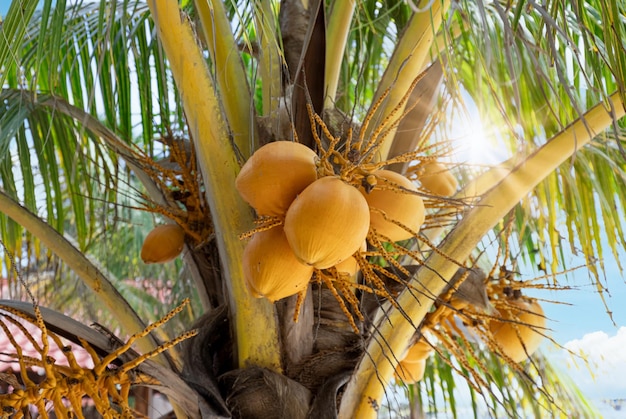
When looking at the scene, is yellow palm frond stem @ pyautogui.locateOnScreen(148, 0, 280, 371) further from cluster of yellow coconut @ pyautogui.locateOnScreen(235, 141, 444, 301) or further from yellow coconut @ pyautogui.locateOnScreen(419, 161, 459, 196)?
yellow coconut @ pyautogui.locateOnScreen(419, 161, 459, 196)

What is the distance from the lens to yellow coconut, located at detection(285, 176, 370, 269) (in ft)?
2.54

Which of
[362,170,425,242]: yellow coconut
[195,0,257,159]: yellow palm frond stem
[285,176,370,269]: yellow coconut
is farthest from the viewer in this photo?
[195,0,257,159]: yellow palm frond stem

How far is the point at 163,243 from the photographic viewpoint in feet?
4.12

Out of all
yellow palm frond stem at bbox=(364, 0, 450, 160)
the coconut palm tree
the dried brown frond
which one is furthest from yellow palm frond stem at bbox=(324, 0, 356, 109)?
the dried brown frond

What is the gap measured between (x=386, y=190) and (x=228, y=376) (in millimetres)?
452

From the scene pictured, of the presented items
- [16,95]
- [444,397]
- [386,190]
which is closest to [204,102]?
[386,190]

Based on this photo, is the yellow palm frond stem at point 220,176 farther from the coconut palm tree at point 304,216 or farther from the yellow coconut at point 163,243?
the yellow coconut at point 163,243

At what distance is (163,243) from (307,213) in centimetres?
55

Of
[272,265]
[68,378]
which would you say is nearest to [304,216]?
[272,265]

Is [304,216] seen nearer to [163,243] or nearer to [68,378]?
[68,378]

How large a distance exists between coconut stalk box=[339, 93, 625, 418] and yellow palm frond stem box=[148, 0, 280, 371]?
154 millimetres

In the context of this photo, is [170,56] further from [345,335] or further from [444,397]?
[444,397]

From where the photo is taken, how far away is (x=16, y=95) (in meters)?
1.65

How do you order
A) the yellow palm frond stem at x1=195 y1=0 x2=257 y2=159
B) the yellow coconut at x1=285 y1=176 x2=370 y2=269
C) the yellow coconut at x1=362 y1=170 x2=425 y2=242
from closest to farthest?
the yellow coconut at x1=285 y1=176 x2=370 y2=269 < the yellow coconut at x1=362 y1=170 x2=425 y2=242 < the yellow palm frond stem at x1=195 y1=0 x2=257 y2=159
